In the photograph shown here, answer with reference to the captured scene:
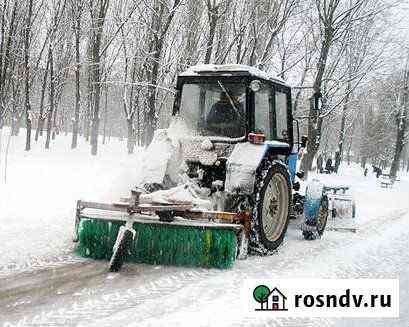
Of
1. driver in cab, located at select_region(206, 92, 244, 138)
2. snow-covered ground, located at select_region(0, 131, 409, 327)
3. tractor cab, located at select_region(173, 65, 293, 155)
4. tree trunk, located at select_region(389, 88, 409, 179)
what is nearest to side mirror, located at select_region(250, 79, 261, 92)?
tractor cab, located at select_region(173, 65, 293, 155)

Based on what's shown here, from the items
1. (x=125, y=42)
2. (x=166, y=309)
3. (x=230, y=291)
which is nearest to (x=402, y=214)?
(x=230, y=291)

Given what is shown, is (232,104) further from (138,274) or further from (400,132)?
(400,132)

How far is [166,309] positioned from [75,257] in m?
1.96

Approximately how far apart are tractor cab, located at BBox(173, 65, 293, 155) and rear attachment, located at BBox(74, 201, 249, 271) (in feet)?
4.53

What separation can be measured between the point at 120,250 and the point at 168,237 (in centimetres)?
56

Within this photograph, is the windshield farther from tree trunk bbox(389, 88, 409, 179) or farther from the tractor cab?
tree trunk bbox(389, 88, 409, 179)

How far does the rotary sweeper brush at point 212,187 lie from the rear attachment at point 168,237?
11 millimetres

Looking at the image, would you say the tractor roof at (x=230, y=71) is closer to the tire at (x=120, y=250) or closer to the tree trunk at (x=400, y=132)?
the tire at (x=120, y=250)

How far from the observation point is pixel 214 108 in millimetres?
6793

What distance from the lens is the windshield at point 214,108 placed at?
6547mm

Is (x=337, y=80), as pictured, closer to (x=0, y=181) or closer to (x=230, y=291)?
(x=0, y=181)

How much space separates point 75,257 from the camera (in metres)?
5.66

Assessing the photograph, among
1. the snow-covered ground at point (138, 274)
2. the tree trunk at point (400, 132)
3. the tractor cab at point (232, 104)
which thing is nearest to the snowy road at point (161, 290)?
the snow-covered ground at point (138, 274)

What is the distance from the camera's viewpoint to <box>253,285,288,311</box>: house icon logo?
4250 millimetres
